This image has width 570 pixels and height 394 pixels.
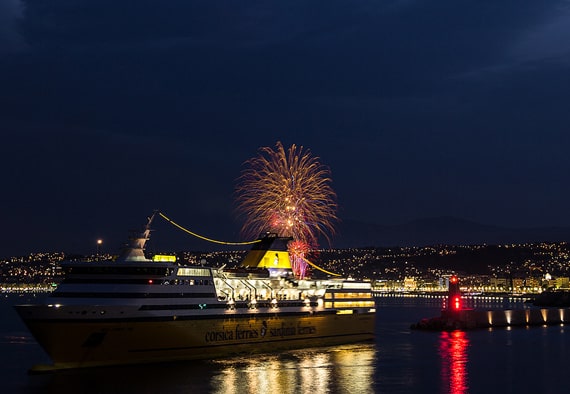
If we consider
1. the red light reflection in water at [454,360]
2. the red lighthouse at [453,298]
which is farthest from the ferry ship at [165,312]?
the red lighthouse at [453,298]

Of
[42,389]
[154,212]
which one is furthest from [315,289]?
[42,389]

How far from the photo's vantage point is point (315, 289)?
54469mm

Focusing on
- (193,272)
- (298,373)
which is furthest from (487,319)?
(193,272)

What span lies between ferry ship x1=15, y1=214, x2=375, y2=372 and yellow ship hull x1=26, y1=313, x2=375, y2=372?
48 millimetres

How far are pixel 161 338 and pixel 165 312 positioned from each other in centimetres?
131

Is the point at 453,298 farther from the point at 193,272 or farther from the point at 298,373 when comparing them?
the point at 193,272

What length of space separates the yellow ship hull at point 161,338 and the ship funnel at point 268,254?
4240mm

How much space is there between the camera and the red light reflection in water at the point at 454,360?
39.5m

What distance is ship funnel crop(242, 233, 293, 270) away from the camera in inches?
2090

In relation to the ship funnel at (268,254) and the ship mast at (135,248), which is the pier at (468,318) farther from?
the ship mast at (135,248)

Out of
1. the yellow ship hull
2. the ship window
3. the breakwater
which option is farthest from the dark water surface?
the breakwater

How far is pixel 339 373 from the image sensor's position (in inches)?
1639

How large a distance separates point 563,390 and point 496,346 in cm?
2004

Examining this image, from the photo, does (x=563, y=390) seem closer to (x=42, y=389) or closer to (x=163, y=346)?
(x=163, y=346)
